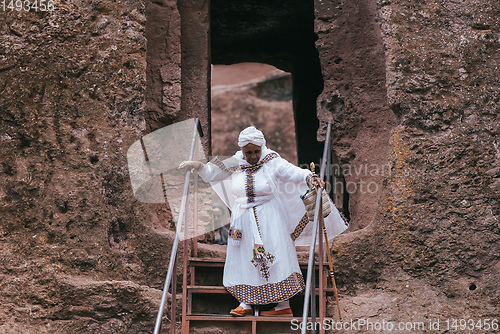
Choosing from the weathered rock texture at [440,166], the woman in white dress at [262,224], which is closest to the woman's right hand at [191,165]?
the woman in white dress at [262,224]

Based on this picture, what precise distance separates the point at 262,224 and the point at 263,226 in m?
0.02

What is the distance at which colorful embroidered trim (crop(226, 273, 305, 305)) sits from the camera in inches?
212

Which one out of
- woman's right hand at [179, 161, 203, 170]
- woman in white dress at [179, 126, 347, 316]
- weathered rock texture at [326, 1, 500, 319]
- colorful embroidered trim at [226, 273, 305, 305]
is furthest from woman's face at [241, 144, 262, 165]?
weathered rock texture at [326, 1, 500, 319]

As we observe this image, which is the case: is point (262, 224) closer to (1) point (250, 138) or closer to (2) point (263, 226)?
(2) point (263, 226)

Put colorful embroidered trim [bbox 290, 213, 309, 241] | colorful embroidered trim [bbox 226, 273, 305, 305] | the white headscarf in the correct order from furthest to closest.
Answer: colorful embroidered trim [bbox 290, 213, 309, 241] → the white headscarf → colorful embroidered trim [bbox 226, 273, 305, 305]

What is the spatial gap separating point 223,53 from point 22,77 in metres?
4.49

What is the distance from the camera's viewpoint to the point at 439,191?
5977 mm

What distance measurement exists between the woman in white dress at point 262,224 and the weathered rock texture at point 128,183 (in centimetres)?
60

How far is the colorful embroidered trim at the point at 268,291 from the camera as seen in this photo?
539 centimetres

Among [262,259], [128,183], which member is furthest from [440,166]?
[128,183]

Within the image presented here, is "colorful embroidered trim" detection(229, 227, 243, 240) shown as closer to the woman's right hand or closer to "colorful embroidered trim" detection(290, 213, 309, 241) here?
"colorful embroidered trim" detection(290, 213, 309, 241)

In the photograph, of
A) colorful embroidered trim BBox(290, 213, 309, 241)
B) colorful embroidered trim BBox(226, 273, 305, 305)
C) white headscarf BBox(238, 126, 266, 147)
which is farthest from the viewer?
colorful embroidered trim BBox(290, 213, 309, 241)

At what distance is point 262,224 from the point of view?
5609 mm

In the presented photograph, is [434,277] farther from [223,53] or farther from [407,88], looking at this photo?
[223,53]
